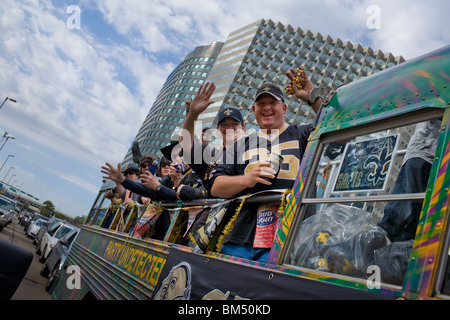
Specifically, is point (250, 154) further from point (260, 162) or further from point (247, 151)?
point (260, 162)

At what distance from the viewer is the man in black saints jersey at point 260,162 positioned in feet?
6.68

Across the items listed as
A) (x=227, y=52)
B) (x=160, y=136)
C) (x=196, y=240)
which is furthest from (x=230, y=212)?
(x=160, y=136)

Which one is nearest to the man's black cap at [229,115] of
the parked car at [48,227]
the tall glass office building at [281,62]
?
the parked car at [48,227]

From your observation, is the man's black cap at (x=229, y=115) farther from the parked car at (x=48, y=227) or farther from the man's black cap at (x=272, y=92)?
→ the parked car at (x=48, y=227)

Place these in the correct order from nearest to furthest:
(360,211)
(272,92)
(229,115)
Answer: (360,211) → (272,92) → (229,115)

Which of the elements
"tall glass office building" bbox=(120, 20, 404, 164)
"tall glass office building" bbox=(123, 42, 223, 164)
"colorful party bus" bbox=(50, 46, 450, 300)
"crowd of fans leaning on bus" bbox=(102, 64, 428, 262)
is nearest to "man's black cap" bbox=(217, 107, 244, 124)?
"crowd of fans leaning on bus" bbox=(102, 64, 428, 262)

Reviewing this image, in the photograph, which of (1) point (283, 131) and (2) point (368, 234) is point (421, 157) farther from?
(1) point (283, 131)

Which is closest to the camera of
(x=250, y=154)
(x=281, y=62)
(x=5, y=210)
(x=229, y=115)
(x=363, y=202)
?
(x=363, y=202)

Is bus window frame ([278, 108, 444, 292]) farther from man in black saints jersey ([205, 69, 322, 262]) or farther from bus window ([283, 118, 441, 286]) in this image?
man in black saints jersey ([205, 69, 322, 262])

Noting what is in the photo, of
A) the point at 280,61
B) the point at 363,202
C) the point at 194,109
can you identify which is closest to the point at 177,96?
the point at 280,61

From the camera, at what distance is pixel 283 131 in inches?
97.7

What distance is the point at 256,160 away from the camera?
2.36m

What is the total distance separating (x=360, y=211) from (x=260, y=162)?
2.87 ft
